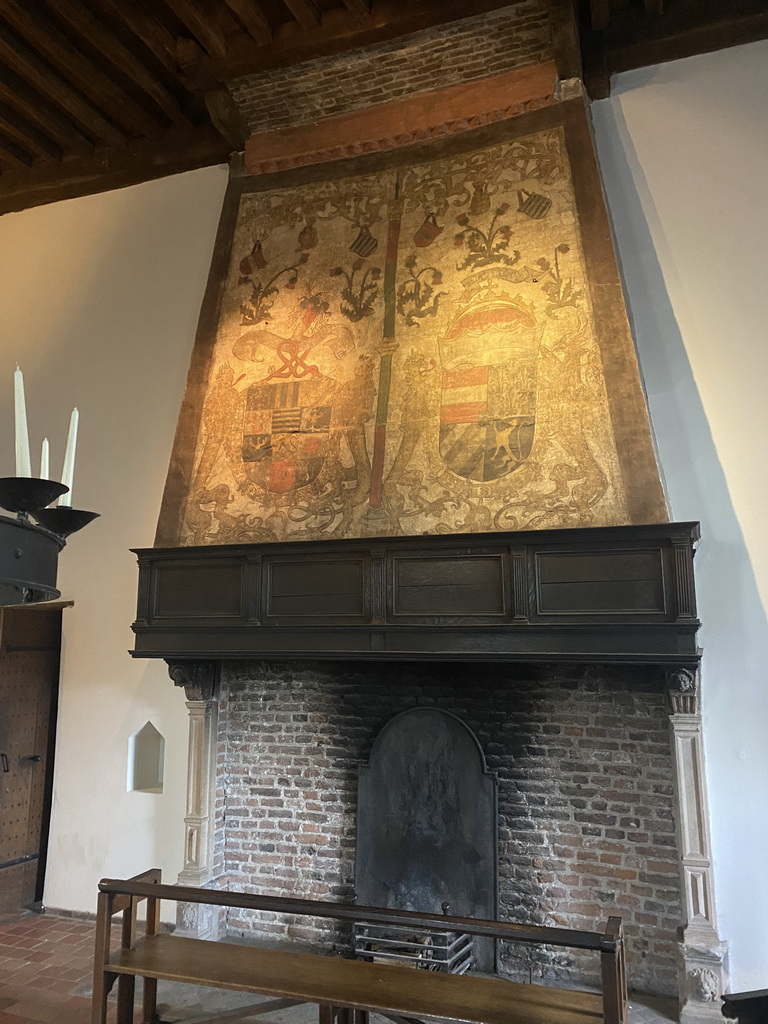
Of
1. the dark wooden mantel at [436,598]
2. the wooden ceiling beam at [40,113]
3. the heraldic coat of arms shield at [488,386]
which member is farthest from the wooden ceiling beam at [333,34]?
the dark wooden mantel at [436,598]

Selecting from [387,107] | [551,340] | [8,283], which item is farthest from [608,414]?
[8,283]

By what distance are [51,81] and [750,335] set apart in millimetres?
5462

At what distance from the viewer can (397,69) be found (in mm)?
5270

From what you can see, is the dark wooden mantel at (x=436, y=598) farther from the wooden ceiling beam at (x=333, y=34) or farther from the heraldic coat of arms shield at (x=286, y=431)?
the wooden ceiling beam at (x=333, y=34)

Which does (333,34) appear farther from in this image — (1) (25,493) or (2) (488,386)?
(1) (25,493)

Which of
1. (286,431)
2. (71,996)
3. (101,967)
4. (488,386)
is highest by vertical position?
(488,386)

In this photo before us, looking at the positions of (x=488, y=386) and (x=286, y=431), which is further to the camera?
(x=286, y=431)

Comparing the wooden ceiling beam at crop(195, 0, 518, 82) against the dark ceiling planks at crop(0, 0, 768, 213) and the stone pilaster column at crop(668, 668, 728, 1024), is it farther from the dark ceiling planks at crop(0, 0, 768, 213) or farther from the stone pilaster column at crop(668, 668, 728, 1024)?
the stone pilaster column at crop(668, 668, 728, 1024)

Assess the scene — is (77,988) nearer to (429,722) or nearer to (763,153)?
(429,722)

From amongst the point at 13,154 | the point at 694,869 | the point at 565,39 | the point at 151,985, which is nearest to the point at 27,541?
the point at 151,985

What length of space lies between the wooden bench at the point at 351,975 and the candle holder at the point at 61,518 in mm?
1967

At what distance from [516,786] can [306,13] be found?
529cm

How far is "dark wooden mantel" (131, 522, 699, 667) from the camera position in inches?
146

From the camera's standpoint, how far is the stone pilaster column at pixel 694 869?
3.79 m
